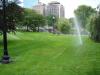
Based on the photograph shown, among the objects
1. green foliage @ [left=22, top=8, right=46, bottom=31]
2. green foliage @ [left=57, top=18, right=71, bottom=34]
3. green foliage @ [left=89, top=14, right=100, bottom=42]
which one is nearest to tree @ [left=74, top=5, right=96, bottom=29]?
green foliage @ [left=57, top=18, right=71, bottom=34]

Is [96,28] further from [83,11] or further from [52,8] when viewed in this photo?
[52,8]

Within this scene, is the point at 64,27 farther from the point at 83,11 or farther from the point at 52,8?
the point at 52,8

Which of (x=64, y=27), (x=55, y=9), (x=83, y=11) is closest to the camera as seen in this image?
(x=64, y=27)

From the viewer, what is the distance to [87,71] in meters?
14.1

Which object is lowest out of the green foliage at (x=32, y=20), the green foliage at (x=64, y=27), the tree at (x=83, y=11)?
the green foliage at (x=64, y=27)

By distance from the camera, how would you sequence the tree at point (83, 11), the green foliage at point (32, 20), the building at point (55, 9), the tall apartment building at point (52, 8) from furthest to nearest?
the tall apartment building at point (52, 8), the building at point (55, 9), the tree at point (83, 11), the green foliage at point (32, 20)

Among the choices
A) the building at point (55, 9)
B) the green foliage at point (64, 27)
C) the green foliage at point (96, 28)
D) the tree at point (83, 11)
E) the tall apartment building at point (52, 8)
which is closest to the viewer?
the green foliage at point (96, 28)

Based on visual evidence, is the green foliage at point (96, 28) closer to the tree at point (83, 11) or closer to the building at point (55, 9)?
the tree at point (83, 11)

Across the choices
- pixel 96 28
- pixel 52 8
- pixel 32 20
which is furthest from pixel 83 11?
pixel 96 28

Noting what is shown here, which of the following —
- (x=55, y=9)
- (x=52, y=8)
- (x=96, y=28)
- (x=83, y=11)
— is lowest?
(x=96, y=28)

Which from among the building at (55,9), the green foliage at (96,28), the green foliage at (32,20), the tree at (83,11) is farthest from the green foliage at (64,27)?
the building at (55,9)

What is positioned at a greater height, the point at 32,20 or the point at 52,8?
the point at 52,8

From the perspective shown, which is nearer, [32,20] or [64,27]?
[32,20]

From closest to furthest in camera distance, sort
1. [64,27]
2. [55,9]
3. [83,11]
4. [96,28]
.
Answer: [96,28], [64,27], [83,11], [55,9]
